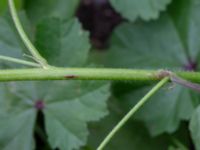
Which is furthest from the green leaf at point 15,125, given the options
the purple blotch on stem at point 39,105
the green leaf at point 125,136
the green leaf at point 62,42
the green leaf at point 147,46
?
the green leaf at point 147,46

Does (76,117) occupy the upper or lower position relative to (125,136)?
upper

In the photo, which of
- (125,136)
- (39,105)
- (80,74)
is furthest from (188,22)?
(80,74)

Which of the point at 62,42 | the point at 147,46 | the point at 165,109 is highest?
the point at 62,42

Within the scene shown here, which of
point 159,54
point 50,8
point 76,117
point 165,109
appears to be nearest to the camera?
point 76,117

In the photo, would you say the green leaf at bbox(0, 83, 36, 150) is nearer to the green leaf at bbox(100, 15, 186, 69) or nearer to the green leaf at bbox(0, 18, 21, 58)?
the green leaf at bbox(0, 18, 21, 58)

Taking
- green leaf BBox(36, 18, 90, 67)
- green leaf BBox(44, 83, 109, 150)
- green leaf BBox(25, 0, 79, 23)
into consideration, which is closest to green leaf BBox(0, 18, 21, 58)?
green leaf BBox(36, 18, 90, 67)

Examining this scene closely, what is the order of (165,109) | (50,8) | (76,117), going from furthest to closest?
1. (50,8)
2. (165,109)
3. (76,117)

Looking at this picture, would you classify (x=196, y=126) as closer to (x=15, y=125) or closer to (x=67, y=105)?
(x=67, y=105)
